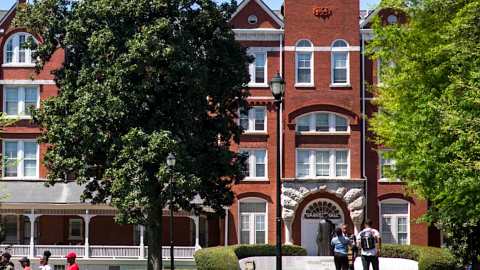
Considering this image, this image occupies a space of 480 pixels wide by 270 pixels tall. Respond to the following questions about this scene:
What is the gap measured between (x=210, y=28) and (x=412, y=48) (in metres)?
7.93

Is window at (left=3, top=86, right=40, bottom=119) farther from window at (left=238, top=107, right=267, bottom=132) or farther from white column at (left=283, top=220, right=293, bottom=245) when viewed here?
white column at (left=283, top=220, right=293, bottom=245)

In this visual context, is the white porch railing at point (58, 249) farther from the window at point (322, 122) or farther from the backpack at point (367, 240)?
the backpack at point (367, 240)

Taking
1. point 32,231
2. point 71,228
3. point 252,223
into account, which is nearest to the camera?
point 32,231

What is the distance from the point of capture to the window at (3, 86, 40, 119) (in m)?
42.0

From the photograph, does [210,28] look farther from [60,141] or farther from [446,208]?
[446,208]

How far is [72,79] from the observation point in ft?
98.7

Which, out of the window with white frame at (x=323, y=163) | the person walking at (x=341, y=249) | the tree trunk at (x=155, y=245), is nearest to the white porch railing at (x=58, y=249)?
the tree trunk at (x=155, y=245)

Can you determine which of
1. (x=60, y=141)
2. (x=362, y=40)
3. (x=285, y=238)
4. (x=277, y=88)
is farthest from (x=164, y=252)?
(x=277, y=88)

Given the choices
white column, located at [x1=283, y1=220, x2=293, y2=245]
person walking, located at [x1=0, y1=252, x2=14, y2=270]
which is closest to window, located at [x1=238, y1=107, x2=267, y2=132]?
white column, located at [x1=283, y1=220, x2=293, y2=245]

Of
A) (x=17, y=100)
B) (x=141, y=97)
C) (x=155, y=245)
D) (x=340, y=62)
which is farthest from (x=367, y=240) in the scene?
(x=17, y=100)

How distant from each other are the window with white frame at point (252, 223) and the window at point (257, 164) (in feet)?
4.62

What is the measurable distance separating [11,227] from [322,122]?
18271mm

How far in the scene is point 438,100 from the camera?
26.4 meters

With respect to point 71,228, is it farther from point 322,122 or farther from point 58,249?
point 322,122
